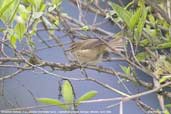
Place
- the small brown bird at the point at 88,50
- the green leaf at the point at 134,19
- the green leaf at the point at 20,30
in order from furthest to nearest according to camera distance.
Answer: the small brown bird at the point at 88,50 < the green leaf at the point at 20,30 < the green leaf at the point at 134,19

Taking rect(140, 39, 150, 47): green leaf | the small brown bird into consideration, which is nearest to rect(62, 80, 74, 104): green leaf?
the small brown bird

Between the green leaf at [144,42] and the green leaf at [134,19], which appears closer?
the green leaf at [134,19]

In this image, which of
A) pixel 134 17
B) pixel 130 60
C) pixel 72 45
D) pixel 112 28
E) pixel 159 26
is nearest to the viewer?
pixel 134 17

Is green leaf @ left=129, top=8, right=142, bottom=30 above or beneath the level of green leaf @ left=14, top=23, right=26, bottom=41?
beneath

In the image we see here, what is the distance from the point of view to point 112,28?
2311 millimetres

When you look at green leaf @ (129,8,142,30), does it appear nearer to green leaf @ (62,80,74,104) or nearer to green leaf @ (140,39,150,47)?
green leaf @ (62,80,74,104)

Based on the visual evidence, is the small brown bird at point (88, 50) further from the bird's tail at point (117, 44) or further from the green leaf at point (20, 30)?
the green leaf at point (20, 30)

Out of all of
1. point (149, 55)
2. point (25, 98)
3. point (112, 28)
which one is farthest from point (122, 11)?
point (25, 98)

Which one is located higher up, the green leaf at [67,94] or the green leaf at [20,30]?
the green leaf at [20,30]

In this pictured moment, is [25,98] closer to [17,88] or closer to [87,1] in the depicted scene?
[17,88]

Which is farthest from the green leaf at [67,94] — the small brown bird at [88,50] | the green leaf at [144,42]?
the green leaf at [144,42]

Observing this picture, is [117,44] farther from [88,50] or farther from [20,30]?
[20,30]

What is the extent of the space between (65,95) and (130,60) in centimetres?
20

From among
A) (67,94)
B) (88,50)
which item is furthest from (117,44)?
(67,94)
